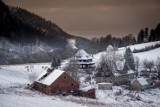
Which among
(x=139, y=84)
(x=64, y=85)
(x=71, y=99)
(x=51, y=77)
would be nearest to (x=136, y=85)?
(x=139, y=84)

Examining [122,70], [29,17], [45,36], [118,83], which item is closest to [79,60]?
[122,70]

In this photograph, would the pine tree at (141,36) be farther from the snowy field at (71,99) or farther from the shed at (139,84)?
the snowy field at (71,99)

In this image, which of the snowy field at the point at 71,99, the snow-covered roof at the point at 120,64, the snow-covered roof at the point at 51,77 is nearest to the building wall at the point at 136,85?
the snowy field at the point at 71,99

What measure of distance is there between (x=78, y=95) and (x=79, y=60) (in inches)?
1693

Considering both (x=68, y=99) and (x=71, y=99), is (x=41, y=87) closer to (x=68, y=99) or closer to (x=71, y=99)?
(x=71, y=99)

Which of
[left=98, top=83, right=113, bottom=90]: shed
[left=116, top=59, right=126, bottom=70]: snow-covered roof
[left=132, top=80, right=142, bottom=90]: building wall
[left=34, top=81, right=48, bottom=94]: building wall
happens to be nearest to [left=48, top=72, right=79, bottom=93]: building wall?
[left=34, top=81, right=48, bottom=94]: building wall

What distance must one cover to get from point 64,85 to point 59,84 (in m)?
0.86

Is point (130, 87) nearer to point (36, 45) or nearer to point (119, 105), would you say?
point (119, 105)

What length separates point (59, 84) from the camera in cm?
4862

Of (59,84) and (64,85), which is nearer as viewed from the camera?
(59,84)

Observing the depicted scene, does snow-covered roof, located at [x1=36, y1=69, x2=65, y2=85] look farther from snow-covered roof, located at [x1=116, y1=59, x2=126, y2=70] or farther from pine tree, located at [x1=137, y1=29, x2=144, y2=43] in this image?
pine tree, located at [x1=137, y1=29, x2=144, y2=43]

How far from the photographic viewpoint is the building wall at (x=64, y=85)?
Answer: 4817cm

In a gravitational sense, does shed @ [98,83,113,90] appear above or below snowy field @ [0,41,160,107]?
above

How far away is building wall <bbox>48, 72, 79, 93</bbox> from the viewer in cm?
4817
